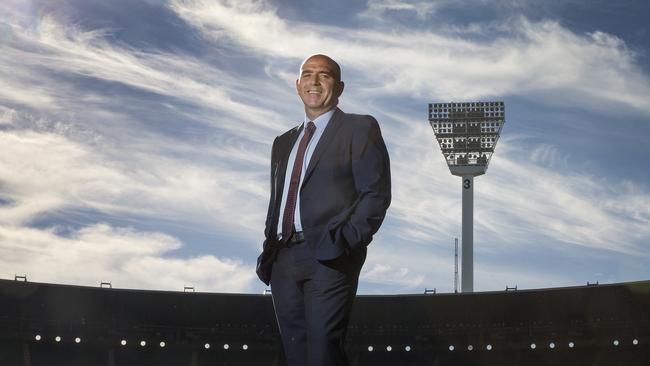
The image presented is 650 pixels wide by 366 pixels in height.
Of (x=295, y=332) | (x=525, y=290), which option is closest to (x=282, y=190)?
(x=295, y=332)

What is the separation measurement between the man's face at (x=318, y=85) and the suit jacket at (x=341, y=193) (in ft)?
0.21

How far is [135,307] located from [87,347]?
1648 mm

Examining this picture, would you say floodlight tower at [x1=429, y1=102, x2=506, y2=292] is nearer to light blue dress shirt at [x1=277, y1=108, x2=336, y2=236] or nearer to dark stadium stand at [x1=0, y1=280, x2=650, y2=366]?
dark stadium stand at [x1=0, y1=280, x2=650, y2=366]

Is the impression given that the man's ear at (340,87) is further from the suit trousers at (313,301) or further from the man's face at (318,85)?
the suit trousers at (313,301)

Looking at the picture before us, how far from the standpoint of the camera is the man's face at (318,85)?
2.86 meters

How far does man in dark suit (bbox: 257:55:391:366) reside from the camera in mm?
2654

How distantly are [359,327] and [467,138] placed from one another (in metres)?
14.3

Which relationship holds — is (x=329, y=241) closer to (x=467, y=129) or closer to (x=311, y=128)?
(x=311, y=128)

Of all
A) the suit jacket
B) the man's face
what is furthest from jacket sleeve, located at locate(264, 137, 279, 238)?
the man's face

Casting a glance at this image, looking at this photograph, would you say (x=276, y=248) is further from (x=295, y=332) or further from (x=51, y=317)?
(x=51, y=317)

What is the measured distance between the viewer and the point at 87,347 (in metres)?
24.4

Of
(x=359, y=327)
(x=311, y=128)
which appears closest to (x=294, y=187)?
(x=311, y=128)

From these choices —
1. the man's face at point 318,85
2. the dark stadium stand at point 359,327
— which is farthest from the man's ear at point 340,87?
the dark stadium stand at point 359,327

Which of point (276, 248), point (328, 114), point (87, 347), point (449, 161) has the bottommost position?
point (276, 248)
